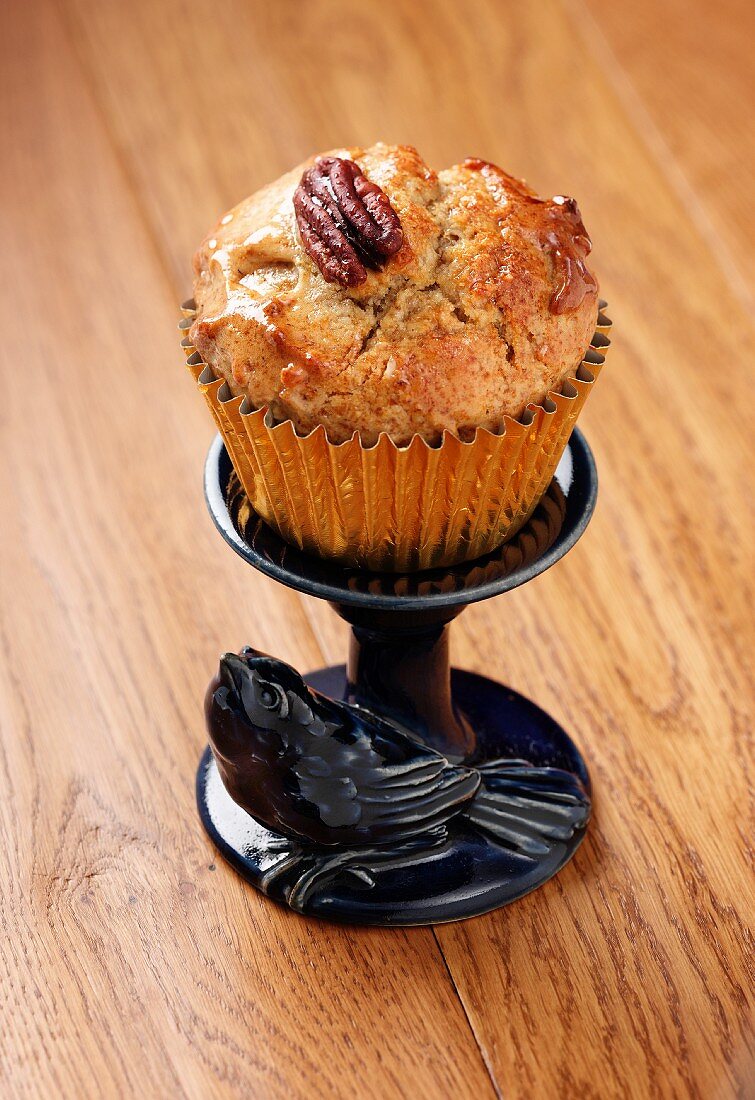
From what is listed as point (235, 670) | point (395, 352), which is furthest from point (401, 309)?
point (235, 670)

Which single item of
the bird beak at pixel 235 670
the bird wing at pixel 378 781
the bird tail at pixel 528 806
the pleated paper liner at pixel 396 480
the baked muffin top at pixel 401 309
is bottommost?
the bird tail at pixel 528 806

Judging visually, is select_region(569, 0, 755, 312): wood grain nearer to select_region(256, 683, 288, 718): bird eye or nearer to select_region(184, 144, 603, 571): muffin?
select_region(184, 144, 603, 571): muffin

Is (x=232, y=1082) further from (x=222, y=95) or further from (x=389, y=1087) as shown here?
(x=222, y=95)

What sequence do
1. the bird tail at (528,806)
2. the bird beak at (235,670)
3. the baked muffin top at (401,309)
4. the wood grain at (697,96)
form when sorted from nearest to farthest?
the baked muffin top at (401,309) < the bird beak at (235,670) < the bird tail at (528,806) < the wood grain at (697,96)

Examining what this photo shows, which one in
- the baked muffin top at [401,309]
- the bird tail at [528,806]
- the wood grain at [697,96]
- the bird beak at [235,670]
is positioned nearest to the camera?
the baked muffin top at [401,309]

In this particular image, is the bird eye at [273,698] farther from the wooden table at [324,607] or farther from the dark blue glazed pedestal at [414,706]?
the wooden table at [324,607]

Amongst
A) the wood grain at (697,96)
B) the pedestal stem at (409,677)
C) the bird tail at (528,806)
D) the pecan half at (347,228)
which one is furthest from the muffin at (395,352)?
the wood grain at (697,96)

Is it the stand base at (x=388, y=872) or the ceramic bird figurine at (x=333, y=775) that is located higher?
the ceramic bird figurine at (x=333, y=775)
